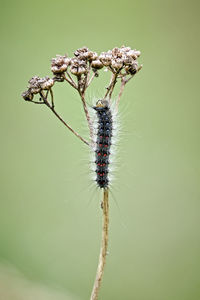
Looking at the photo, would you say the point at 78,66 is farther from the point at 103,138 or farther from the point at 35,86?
the point at 103,138

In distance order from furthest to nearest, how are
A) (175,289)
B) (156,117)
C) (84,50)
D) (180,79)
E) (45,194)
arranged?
(180,79) → (156,117) → (45,194) → (175,289) → (84,50)

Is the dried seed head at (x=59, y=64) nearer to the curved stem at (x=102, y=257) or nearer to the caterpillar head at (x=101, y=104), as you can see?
the caterpillar head at (x=101, y=104)

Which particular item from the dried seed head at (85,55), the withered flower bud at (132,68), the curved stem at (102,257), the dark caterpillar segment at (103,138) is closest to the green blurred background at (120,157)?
the dark caterpillar segment at (103,138)

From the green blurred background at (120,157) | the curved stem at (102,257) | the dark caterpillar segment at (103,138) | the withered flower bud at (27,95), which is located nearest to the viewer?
the curved stem at (102,257)

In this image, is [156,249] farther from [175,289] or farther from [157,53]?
[157,53]

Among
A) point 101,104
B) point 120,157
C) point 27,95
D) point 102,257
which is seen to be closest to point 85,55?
point 27,95

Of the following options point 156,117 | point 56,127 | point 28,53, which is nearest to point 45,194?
point 56,127

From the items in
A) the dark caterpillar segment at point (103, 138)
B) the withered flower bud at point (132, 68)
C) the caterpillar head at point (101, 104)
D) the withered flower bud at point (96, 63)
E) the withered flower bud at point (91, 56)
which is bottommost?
the dark caterpillar segment at point (103, 138)

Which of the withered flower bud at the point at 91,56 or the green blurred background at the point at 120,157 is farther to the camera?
the green blurred background at the point at 120,157
